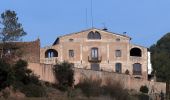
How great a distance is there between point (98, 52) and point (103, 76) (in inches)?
968

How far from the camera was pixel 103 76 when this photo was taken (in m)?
85.8

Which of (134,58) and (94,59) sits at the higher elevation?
(134,58)

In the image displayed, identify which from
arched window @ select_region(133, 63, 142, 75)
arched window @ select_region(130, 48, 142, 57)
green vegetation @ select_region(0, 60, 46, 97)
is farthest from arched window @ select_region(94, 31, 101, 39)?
green vegetation @ select_region(0, 60, 46, 97)

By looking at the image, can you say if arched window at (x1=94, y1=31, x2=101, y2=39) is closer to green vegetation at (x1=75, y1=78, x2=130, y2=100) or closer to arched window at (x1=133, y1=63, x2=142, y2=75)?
arched window at (x1=133, y1=63, x2=142, y2=75)

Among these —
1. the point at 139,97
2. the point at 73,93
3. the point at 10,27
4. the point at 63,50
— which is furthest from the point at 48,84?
the point at 63,50

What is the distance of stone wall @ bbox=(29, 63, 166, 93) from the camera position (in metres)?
75.3

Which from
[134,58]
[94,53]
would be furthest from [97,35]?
[134,58]

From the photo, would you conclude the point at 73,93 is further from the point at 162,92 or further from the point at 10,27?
the point at 162,92

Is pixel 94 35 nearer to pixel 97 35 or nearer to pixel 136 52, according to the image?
pixel 97 35

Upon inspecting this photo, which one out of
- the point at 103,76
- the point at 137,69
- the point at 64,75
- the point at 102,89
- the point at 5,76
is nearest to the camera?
the point at 5,76

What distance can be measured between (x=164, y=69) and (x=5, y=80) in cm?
4812

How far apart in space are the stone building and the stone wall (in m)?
12.1

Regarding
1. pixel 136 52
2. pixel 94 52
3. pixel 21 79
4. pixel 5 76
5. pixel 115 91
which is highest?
pixel 136 52

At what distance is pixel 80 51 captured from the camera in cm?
11038
